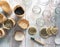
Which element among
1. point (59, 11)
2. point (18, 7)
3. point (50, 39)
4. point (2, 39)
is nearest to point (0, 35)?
point (2, 39)

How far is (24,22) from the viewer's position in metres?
1.44

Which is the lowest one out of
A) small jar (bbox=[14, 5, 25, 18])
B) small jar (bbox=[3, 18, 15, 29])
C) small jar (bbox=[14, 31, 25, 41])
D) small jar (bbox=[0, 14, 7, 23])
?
small jar (bbox=[14, 31, 25, 41])

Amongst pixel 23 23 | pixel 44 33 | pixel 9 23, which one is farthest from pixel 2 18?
pixel 44 33

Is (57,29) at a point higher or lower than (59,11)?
lower

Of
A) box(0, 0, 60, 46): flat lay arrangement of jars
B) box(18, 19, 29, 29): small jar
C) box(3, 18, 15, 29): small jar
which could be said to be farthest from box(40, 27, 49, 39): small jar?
box(3, 18, 15, 29): small jar

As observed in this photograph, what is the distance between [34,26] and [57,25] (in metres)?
0.19

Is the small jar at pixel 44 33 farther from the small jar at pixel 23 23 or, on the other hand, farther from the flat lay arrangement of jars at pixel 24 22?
the small jar at pixel 23 23

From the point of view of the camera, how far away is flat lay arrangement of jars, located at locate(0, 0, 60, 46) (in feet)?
4.64

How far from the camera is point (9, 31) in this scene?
4.84ft

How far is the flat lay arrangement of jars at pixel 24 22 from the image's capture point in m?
1.41

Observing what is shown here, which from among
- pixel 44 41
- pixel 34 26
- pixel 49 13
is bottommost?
pixel 44 41

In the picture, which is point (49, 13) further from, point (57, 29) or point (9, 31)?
point (9, 31)

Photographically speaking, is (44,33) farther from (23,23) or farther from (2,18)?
(2,18)

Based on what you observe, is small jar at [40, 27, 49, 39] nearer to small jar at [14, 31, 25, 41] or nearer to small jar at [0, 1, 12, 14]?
small jar at [14, 31, 25, 41]
